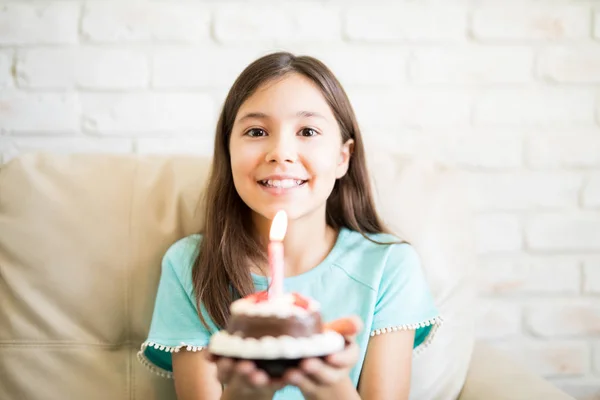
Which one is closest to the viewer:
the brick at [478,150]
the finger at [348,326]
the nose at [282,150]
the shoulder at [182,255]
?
the finger at [348,326]

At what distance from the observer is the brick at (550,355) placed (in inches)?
70.8

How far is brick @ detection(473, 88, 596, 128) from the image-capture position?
1.75 meters

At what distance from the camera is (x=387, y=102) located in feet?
5.65

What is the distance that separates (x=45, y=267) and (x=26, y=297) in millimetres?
69

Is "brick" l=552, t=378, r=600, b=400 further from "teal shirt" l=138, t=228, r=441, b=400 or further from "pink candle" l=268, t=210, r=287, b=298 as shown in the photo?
"pink candle" l=268, t=210, r=287, b=298

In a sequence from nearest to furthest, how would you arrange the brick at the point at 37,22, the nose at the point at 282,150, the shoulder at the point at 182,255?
the nose at the point at 282,150 → the shoulder at the point at 182,255 → the brick at the point at 37,22

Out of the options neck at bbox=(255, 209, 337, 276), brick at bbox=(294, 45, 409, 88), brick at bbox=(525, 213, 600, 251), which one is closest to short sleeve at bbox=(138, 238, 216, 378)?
neck at bbox=(255, 209, 337, 276)

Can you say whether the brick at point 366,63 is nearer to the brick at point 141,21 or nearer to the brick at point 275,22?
the brick at point 275,22

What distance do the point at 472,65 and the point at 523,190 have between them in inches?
14.2

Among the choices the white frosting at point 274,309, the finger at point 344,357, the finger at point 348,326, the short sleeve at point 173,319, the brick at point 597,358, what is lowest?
the brick at point 597,358

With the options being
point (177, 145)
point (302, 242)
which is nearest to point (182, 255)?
point (302, 242)

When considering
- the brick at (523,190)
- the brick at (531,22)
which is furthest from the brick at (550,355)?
the brick at (531,22)

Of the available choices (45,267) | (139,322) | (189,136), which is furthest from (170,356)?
(189,136)

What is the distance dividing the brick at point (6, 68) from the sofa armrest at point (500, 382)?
Answer: 1.31m
